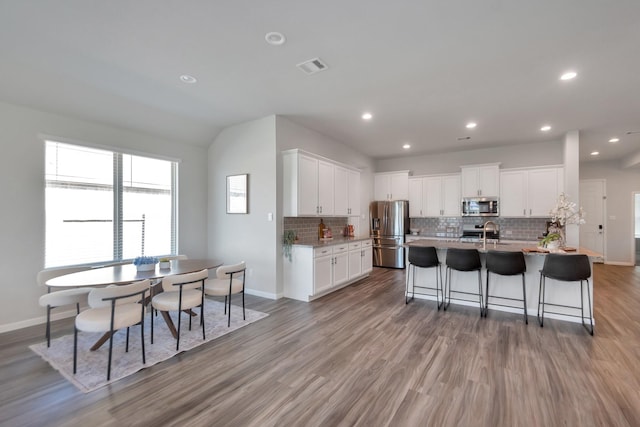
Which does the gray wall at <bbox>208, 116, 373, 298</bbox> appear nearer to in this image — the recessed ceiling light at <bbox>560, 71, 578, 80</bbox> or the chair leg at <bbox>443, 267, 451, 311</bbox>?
the chair leg at <bbox>443, 267, 451, 311</bbox>

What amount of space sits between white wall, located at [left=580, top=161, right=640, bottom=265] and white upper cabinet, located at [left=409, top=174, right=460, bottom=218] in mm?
4852

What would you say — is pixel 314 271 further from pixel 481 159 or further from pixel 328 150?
pixel 481 159

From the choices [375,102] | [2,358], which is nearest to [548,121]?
[375,102]

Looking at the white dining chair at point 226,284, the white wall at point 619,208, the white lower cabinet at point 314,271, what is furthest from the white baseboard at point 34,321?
the white wall at point 619,208

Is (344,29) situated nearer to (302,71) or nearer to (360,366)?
(302,71)

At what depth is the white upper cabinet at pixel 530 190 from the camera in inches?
237

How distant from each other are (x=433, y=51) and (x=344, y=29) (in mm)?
998

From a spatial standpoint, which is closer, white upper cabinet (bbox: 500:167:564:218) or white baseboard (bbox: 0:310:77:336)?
white baseboard (bbox: 0:310:77:336)

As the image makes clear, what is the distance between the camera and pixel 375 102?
→ 4.28 m

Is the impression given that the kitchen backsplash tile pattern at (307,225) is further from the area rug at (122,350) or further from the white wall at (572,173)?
the white wall at (572,173)

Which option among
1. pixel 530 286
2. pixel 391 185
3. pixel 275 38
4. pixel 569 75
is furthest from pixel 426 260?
pixel 391 185

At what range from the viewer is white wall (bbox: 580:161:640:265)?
309 inches

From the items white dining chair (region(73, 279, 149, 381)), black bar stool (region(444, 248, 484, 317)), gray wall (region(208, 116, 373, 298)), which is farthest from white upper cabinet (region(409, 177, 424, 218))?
white dining chair (region(73, 279, 149, 381))

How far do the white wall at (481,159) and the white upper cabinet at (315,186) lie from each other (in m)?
2.36
